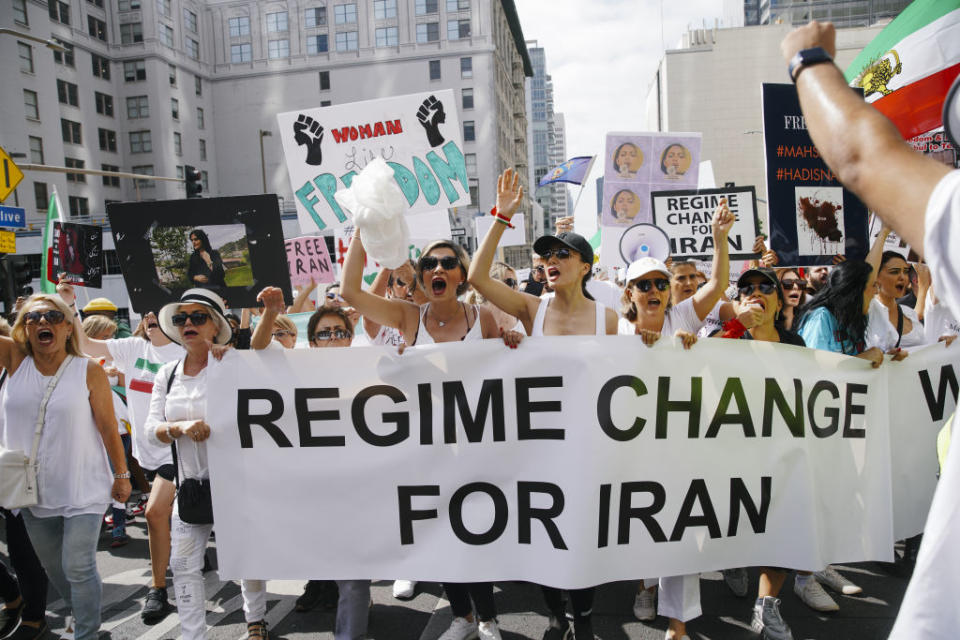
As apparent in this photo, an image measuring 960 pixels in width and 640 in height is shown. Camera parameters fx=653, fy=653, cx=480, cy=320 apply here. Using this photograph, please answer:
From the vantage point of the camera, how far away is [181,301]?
11.8 feet

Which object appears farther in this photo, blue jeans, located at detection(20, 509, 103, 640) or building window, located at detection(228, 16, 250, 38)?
building window, located at detection(228, 16, 250, 38)

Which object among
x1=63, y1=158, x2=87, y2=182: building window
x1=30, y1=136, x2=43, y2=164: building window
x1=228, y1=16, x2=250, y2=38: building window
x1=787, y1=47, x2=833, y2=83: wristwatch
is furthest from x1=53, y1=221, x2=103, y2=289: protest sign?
x1=228, y1=16, x2=250, y2=38: building window

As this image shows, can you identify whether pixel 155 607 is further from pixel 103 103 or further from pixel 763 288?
pixel 103 103

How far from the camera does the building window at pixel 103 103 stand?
50.6 m

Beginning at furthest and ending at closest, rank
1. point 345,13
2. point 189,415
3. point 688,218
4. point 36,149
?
point 345,13, point 36,149, point 688,218, point 189,415

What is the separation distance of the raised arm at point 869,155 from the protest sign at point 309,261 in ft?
22.1

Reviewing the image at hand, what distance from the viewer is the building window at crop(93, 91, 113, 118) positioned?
5056 cm

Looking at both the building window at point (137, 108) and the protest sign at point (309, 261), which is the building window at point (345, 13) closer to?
the building window at point (137, 108)

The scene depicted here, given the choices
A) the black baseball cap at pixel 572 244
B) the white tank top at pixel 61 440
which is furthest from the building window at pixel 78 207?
the black baseball cap at pixel 572 244

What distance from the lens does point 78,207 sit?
47.1 metres

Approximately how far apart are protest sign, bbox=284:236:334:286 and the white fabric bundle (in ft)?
15.2

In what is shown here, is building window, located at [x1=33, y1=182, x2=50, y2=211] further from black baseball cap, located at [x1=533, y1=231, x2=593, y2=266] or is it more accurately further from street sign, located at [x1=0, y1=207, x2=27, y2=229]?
black baseball cap, located at [x1=533, y1=231, x2=593, y2=266]

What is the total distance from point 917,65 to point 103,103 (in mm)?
58764

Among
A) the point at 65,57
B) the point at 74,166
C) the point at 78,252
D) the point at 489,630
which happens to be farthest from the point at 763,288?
the point at 65,57
